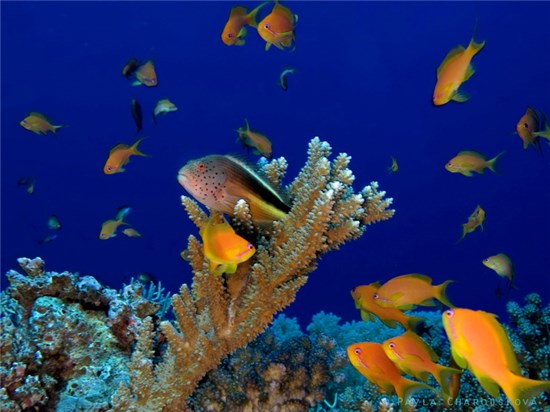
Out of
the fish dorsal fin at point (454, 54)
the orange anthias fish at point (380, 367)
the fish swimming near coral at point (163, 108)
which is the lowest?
the orange anthias fish at point (380, 367)

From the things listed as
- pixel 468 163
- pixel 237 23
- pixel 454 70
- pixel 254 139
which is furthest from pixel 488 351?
pixel 254 139

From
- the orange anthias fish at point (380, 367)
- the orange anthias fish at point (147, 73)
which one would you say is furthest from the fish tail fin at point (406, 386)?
the orange anthias fish at point (147, 73)

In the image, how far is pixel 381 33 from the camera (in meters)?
33.9

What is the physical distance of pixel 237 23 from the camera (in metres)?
5.36

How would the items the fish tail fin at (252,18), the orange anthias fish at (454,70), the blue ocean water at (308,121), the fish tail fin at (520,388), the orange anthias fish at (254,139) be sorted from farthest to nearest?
the blue ocean water at (308,121), the orange anthias fish at (254,139), the fish tail fin at (252,18), the orange anthias fish at (454,70), the fish tail fin at (520,388)

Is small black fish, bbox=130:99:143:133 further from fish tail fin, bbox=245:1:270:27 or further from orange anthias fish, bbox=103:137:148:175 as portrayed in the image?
fish tail fin, bbox=245:1:270:27

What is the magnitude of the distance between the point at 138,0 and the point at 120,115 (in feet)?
27.8

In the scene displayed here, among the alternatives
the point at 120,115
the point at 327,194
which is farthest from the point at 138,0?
the point at 327,194

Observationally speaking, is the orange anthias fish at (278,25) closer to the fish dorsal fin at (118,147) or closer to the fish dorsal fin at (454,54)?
the fish dorsal fin at (454,54)

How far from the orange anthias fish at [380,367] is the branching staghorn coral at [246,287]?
54cm

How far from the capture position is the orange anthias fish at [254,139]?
20.6ft

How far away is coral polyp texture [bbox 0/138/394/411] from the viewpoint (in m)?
2.72

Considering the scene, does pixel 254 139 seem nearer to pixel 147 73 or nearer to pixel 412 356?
pixel 147 73

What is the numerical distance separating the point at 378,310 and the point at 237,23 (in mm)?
3790
